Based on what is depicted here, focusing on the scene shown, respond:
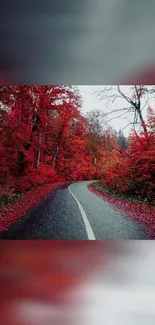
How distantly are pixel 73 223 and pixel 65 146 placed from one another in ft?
4.31

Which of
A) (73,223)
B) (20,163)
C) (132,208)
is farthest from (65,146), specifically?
(132,208)

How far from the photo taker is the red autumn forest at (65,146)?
5.61 metres

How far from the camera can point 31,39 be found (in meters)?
3.77

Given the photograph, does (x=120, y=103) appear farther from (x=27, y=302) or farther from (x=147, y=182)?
(x=27, y=302)

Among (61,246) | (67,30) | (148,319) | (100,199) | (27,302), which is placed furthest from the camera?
(100,199)

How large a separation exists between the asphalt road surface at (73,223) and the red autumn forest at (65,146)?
0.45 m

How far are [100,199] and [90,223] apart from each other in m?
0.59

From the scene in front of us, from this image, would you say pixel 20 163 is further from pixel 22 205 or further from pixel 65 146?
pixel 65 146

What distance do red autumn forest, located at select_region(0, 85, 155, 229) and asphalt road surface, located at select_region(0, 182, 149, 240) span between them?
17.8 inches

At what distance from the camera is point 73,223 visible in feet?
16.9

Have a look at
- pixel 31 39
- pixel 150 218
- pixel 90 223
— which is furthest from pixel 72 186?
pixel 31 39
